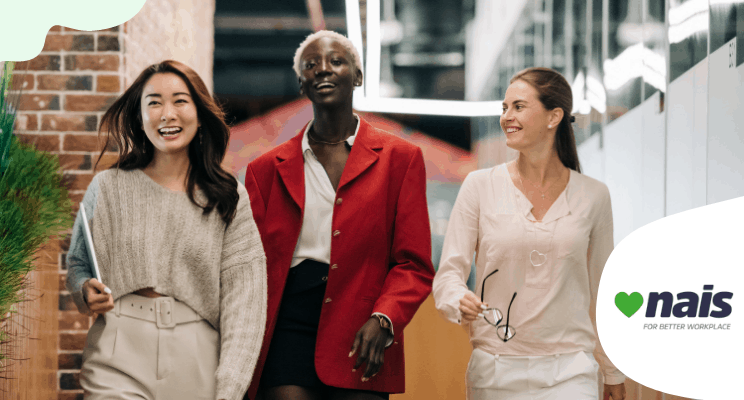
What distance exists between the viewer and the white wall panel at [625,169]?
8.73 feet

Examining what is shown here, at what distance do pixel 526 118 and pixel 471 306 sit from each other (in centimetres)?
66

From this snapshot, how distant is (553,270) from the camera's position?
6.99 feet

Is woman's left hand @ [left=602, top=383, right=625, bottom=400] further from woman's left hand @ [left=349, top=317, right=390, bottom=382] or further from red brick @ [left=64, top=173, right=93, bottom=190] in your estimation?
red brick @ [left=64, top=173, right=93, bottom=190]

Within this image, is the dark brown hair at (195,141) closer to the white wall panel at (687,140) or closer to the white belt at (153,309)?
the white belt at (153,309)

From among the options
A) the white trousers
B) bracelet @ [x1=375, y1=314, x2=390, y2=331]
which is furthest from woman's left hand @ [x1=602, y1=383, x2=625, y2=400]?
bracelet @ [x1=375, y1=314, x2=390, y2=331]

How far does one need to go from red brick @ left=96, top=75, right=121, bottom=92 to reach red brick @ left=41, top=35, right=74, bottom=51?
0.20 meters

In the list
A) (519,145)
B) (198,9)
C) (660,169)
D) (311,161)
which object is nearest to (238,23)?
(198,9)

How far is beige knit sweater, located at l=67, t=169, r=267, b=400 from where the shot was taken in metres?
1.93

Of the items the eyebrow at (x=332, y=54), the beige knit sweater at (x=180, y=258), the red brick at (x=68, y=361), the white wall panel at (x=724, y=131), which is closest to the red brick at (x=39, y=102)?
the red brick at (x=68, y=361)

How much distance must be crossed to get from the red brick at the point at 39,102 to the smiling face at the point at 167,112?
50.3 inches

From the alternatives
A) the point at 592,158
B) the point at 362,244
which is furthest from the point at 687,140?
the point at 362,244

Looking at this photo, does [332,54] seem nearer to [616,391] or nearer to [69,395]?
[616,391]

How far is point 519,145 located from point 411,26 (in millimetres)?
1606

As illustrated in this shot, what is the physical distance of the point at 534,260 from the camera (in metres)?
2.13
